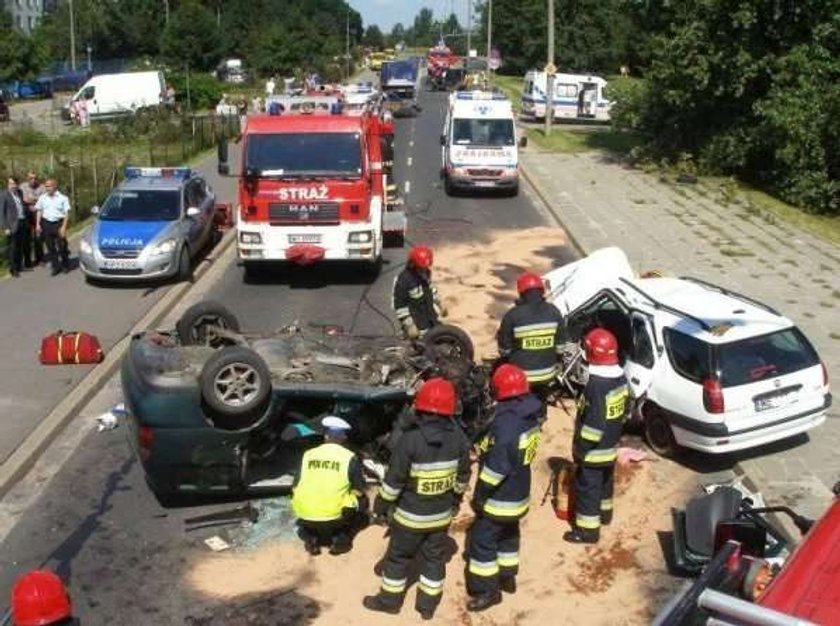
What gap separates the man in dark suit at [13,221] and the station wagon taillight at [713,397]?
1201cm

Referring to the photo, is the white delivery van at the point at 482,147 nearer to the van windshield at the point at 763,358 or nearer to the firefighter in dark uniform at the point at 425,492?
the van windshield at the point at 763,358

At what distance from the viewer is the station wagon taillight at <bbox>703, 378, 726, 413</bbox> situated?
30.6ft

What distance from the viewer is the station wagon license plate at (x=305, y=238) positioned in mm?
15992

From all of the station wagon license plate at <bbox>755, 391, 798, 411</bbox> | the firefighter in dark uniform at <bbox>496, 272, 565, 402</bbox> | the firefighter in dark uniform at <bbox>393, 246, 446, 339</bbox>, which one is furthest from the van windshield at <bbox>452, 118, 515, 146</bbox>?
the station wagon license plate at <bbox>755, 391, 798, 411</bbox>

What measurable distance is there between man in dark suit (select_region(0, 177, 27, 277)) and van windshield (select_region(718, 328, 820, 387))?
39.5 ft

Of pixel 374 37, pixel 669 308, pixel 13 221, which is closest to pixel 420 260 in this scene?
pixel 669 308

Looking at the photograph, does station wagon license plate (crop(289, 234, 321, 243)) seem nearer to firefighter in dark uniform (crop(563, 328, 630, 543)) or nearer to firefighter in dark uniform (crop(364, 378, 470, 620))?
firefighter in dark uniform (crop(563, 328, 630, 543))

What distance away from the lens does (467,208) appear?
81.5 feet

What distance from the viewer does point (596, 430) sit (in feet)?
26.3

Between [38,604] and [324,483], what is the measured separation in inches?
122

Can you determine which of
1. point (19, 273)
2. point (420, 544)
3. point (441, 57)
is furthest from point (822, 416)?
point (441, 57)

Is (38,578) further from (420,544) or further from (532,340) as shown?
Answer: (532,340)

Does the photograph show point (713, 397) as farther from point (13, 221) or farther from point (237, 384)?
point (13, 221)

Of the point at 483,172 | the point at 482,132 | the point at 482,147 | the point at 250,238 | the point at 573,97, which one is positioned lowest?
the point at 250,238
